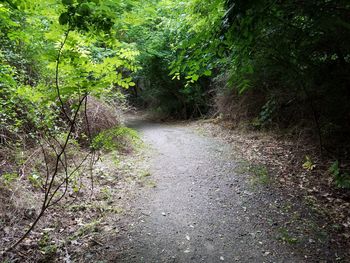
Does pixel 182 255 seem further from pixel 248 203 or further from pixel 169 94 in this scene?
pixel 169 94

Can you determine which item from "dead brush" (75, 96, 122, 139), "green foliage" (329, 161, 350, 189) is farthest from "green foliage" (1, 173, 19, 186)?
"green foliage" (329, 161, 350, 189)

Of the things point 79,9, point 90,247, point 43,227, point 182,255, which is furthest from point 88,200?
point 79,9

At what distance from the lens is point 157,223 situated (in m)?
3.59

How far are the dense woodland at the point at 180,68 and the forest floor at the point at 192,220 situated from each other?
0.55 m

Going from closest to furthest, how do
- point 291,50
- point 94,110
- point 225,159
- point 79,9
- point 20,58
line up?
point 79,9, point 291,50, point 20,58, point 225,159, point 94,110

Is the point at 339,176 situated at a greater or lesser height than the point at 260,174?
greater

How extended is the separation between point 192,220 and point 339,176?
111 inches

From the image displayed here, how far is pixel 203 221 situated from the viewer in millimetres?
3602

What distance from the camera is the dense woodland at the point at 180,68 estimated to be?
8.54 ft

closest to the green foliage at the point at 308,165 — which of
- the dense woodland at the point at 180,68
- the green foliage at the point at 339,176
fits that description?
the dense woodland at the point at 180,68

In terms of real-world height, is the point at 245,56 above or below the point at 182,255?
above

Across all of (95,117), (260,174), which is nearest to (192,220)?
(260,174)

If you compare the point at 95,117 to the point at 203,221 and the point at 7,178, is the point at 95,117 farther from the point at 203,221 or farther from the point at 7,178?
the point at 203,221

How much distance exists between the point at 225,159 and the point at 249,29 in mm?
3924
